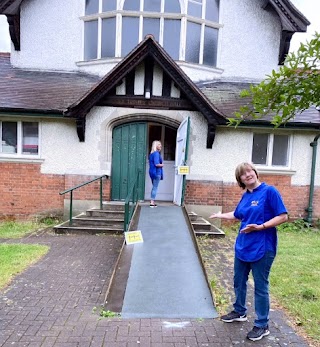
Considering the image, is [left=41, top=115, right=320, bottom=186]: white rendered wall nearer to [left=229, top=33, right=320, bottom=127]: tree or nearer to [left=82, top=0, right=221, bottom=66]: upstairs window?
[left=82, top=0, right=221, bottom=66]: upstairs window

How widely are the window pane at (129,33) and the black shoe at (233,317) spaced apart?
9.05 meters

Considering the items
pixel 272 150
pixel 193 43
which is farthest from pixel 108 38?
pixel 272 150

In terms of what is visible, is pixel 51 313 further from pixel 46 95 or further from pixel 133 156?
pixel 46 95

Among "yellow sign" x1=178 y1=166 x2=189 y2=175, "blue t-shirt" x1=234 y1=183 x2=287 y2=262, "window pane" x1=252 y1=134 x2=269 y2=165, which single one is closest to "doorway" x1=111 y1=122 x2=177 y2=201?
"yellow sign" x1=178 y1=166 x2=189 y2=175

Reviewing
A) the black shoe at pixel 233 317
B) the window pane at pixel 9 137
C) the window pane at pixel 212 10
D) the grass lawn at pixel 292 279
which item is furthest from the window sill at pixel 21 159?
the black shoe at pixel 233 317

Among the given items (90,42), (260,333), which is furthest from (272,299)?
(90,42)

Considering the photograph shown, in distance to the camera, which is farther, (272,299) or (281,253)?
(281,253)

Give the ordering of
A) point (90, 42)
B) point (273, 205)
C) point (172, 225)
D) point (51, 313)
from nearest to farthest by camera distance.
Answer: point (273, 205) → point (51, 313) → point (172, 225) → point (90, 42)

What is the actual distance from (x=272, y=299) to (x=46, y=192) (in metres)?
7.10

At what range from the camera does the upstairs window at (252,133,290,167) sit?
32.4 ft

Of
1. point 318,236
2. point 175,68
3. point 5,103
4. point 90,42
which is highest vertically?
point 90,42

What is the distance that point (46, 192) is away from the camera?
963 centimetres

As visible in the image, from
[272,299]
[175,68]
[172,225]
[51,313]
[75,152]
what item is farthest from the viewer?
[75,152]

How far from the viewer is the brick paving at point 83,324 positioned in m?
3.42
